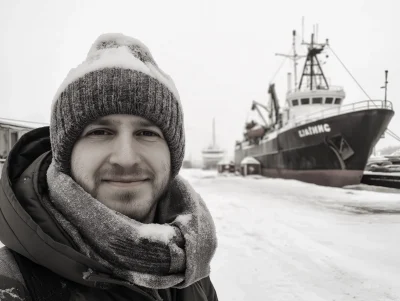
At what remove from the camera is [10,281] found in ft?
2.51

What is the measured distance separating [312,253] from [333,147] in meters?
10.0

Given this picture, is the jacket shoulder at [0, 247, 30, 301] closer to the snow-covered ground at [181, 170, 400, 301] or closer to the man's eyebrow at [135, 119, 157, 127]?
the man's eyebrow at [135, 119, 157, 127]

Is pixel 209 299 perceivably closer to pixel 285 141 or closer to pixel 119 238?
pixel 119 238

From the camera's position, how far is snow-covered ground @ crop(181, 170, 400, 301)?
2609 millimetres

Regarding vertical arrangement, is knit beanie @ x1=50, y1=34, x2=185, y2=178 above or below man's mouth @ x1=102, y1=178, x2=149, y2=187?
above

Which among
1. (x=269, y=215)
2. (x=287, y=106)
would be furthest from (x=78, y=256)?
(x=287, y=106)

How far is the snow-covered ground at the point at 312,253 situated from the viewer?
8.56 ft

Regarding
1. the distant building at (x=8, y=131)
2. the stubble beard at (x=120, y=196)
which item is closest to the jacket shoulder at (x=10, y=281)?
the stubble beard at (x=120, y=196)

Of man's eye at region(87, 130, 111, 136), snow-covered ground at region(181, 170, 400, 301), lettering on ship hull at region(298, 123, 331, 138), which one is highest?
lettering on ship hull at region(298, 123, 331, 138)

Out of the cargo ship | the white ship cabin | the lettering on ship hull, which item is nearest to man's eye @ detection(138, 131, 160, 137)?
the cargo ship

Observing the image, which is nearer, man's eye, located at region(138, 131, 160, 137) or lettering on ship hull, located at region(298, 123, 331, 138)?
man's eye, located at region(138, 131, 160, 137)

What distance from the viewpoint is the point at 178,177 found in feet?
4.96

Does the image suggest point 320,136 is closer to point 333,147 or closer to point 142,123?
point 333,147

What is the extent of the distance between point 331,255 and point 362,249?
17.5 inches
